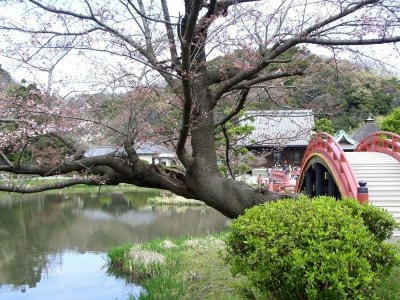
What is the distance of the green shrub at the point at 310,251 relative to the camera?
2.80 meters

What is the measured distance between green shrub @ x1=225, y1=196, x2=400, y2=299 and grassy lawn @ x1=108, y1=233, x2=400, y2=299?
0.48 metres

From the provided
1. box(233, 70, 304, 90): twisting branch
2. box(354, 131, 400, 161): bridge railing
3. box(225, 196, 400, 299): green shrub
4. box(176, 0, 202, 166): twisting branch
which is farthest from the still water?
box(354, 131, 400, 161): bridge railing

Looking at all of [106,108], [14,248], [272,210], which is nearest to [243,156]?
[14,248]

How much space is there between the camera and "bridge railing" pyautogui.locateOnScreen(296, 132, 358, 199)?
25.7 ft

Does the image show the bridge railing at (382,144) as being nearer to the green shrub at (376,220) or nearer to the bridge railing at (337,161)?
the bridge railing at (337,161)

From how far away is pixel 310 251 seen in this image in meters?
2.89

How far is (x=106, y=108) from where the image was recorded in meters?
5.89

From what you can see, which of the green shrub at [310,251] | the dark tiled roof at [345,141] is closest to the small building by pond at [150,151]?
the green shrub at [310,251]

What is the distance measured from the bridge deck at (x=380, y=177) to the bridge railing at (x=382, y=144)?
5.9 inches

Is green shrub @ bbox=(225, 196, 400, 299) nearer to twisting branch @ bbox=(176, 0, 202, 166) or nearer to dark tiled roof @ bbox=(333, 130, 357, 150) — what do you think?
twisting branch @ bbox=(176, 0, 202, 166)

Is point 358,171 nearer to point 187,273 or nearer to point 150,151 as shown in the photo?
point 150,151

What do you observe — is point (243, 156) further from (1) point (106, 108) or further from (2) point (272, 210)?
(2) point (272, 210)

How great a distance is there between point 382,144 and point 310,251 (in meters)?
9.69

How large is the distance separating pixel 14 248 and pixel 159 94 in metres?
9.16
